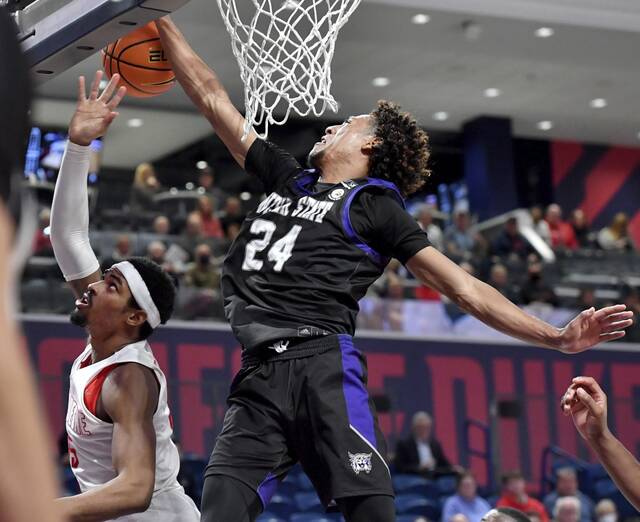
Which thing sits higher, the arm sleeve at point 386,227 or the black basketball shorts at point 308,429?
the arm sleeve at point 386,227

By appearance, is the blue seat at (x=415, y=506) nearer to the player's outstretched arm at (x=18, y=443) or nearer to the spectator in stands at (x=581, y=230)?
the spectator in stands at (x=581, y=230)

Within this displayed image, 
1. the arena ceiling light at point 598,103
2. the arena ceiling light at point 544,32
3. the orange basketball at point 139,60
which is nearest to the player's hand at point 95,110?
the orange basketball at point 139,60

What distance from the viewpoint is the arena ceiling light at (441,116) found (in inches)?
799

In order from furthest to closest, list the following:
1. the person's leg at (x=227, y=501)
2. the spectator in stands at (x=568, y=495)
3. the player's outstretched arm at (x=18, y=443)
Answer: the spectator in stands at (x=568, y=495), the person's leg at (x=227, y=501), the player's outstretched arm at (x=18, y=443)

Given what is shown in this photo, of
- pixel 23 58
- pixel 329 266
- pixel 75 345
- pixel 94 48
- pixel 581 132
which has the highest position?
pixel 581 132

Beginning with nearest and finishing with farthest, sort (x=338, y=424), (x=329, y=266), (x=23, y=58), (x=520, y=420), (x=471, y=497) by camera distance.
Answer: (x=23, y=58)
(x=338, y=424)
(x=329, y=266)
(x=471, y=497)
(x=520, y=420)

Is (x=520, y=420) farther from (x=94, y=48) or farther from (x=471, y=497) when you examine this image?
(x=94, y=48)

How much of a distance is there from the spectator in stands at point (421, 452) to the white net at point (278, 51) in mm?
7661

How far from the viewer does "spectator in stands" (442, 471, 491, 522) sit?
35.6 feet

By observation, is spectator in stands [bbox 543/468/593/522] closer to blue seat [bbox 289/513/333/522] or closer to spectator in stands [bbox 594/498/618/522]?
spectator in stands [bbox 594/498/618/522]

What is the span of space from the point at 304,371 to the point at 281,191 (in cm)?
70

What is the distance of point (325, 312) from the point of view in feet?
12.6

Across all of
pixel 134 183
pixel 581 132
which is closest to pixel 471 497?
pixel 134 183

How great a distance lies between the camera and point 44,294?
1129 centimetres
